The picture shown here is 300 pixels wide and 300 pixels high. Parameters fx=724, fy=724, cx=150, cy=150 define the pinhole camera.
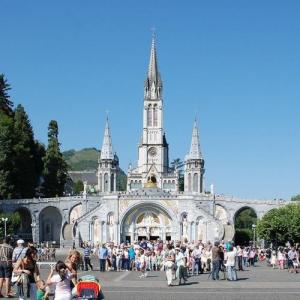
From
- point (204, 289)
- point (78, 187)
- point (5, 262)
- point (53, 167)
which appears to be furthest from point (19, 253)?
point (78, 187)

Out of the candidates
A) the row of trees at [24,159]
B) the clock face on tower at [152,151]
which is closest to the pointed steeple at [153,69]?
the clock face on tower at [152,151]

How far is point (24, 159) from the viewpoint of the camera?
238 feet

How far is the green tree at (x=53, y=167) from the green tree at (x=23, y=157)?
1.64 metres

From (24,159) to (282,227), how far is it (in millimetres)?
29873

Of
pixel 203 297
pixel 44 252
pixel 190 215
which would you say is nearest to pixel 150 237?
pixel 190 215

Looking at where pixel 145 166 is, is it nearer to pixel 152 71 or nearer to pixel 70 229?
pixel 152 71

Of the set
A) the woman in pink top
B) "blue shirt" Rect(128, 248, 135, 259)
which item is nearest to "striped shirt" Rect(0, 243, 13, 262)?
the woman in pink top

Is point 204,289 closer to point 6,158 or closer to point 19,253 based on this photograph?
point 19,253

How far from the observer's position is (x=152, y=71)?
358 feet

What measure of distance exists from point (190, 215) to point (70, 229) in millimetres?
12448

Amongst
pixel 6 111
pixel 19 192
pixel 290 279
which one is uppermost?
pixel 6 111

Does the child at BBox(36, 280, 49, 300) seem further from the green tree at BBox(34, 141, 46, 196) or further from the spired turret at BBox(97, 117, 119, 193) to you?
the spired turret at BBox(97, 117, 119, 193)

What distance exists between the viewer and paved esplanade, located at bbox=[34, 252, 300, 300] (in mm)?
19828

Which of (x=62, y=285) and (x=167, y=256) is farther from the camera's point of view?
(x=167, y=256)
